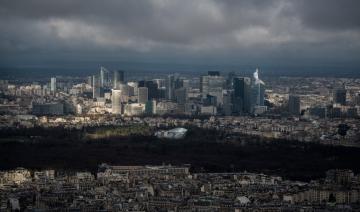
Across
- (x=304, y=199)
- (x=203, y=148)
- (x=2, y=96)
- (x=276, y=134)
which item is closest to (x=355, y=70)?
(x=276, y=134)

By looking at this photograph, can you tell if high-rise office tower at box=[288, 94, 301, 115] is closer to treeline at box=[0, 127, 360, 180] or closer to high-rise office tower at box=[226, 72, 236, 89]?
high-rise office tower at box=[226, 72, 236, 89]

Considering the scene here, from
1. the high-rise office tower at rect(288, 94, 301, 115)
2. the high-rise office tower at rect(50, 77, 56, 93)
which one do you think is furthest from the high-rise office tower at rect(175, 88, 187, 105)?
the high-rise office tower at rect(50, 77, 56, 93)

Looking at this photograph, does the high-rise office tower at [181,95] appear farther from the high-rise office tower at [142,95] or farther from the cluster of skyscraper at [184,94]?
the high-rise office tower at [142,95]

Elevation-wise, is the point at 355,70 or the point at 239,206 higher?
the point at 355,70

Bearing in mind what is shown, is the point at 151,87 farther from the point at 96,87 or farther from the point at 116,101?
the point at 96,87

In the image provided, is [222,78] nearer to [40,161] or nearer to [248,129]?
[248,129]

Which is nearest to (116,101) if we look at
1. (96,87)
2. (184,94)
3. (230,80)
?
(184,94)
